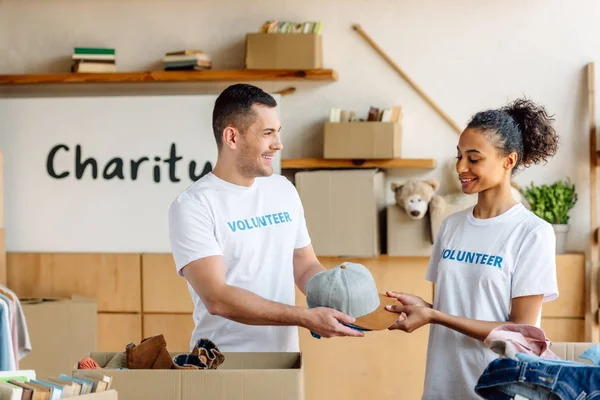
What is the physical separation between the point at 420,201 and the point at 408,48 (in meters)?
0.96

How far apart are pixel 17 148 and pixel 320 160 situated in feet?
5.39

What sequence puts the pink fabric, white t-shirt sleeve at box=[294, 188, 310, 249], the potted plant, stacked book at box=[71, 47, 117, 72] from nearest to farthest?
the pink fabric < white t-shirt sleeve at box=[294, 188, 310, 249] < the potted plant < stacked book at box=[71, 47, 117, 72]

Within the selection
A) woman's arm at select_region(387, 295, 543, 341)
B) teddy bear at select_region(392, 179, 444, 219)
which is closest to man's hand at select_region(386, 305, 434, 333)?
woman's arm at select_region(387, 295, 543, 341)

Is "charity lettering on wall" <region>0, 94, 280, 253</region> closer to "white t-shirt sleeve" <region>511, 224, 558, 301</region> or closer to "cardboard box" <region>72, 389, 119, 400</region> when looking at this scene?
"white t-shirt sleeve" <region>511, 224, 558, 301</region>

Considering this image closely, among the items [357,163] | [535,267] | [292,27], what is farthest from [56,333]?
[535,267]

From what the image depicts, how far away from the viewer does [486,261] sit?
2033 millimetres

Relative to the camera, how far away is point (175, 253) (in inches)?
89.7

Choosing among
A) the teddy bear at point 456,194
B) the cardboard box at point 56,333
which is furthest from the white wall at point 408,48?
the cardboard box at point 56,333

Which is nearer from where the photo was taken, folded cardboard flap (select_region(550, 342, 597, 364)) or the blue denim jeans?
the blue denim jeans

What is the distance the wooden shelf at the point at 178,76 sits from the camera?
434 centimetres

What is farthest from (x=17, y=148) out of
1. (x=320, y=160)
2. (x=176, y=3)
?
(x=320, y=160)

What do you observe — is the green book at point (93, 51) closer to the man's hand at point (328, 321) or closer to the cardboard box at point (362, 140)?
the cardboard box at point (362, 140)

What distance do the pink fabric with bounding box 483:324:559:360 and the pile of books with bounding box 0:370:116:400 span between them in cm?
82

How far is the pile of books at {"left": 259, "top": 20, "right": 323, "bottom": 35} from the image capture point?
431cm
